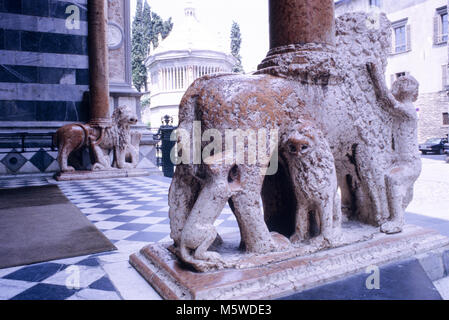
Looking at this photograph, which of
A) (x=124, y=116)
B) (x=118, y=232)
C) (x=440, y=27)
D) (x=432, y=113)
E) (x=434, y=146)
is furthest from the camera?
(x=432, y=113)

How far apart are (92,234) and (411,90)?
2.71 m

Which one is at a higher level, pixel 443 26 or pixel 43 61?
pixel 443 26

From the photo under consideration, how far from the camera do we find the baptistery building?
39.4 m

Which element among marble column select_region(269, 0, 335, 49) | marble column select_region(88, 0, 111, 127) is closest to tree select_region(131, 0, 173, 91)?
marble column select_region(88, 0, 111, 127)

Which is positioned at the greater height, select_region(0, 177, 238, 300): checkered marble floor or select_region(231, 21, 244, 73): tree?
select_region(231, 21, 244, 73): tree

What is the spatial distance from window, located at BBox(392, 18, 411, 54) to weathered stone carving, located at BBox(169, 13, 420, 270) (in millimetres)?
24711

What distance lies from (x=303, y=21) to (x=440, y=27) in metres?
24.2

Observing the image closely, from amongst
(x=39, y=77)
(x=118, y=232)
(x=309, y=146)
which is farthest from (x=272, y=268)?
(x=39, y=77)

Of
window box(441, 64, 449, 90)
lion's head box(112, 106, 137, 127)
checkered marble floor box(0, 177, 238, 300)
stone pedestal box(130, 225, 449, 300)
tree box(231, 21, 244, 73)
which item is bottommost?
checkered marble floor box(0, 177, 238, 300)

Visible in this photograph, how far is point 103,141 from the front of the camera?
23.3ft

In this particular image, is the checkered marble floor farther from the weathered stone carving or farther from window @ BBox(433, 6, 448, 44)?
window @ BBox(433, 6, 448, 44)

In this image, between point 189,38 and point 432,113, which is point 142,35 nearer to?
point 189,38

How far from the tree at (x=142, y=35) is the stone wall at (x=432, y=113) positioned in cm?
2708
